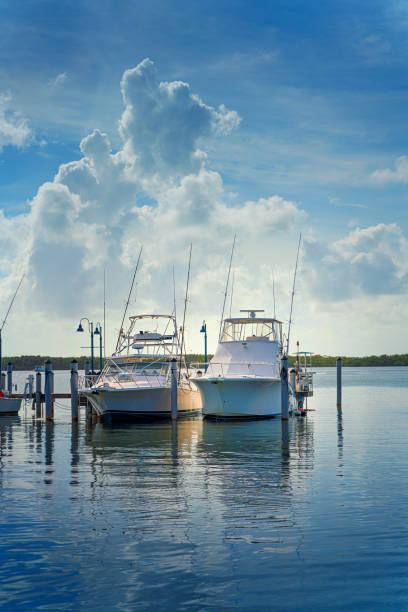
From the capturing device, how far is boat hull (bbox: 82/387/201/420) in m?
34.9

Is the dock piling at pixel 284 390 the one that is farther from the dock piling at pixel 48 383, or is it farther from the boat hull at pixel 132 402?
the dock piling at pixel 48 383

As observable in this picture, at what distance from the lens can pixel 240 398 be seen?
34.2 metres

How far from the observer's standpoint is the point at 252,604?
8.43 m

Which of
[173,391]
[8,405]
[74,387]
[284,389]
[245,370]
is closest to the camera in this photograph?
[284,389]

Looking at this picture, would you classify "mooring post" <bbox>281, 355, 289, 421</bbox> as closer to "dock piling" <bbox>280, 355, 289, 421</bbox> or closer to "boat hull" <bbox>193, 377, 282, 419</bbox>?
"dock piling" <bbox>280, 355, 289, 421</bbox>

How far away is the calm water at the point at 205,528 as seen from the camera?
28.8ft

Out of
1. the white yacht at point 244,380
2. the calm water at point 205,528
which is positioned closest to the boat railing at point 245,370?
the white yacht at point 244,380

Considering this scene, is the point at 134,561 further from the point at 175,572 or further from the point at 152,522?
the point at 152,522

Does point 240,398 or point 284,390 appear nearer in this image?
point 284,390

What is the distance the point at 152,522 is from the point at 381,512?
454 cm

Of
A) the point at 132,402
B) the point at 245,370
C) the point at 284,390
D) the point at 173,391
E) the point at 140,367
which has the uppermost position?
the point at 140,367

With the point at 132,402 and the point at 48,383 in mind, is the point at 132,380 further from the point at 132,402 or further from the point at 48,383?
the point at 48,383

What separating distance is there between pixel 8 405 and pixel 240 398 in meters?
14.9

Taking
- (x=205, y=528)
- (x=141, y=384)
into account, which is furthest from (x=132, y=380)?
(x=205, y=528)
